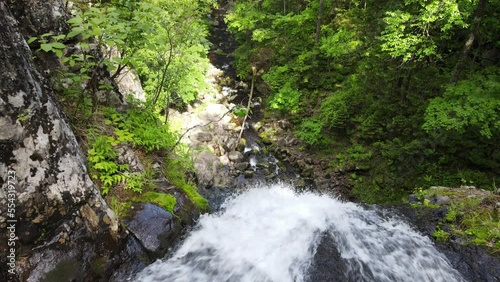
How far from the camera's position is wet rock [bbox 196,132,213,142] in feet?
39.0

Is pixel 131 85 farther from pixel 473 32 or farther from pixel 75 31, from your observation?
pixel 473 32

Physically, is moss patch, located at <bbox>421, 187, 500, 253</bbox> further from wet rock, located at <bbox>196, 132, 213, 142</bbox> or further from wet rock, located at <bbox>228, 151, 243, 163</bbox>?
wet rock, located at <bbox>196, 132, 213, 142</bbox>

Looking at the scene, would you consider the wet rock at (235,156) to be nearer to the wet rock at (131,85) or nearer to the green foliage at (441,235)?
the wet rock at (131,85)

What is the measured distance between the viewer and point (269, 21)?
1684 cm

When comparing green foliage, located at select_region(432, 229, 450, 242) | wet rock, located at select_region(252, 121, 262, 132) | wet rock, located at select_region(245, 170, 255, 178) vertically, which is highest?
wet rock, located at select_region(252, 121, 262, 132)

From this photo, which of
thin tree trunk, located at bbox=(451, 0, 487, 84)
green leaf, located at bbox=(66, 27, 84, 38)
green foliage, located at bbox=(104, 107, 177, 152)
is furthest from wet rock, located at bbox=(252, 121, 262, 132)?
green leaf, located at bbox=(66, 27, 84, 38)

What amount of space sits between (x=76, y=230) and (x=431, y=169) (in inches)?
374

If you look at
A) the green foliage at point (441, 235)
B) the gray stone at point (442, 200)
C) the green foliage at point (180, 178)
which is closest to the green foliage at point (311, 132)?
the gray stone at point (442, 200)

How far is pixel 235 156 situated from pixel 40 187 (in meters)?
8.57

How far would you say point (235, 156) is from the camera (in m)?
11.8

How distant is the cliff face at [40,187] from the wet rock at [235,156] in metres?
7.70

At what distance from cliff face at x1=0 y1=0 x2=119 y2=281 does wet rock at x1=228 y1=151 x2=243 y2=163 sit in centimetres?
770

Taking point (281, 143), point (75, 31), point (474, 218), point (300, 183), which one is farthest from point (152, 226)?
point (281, 143)

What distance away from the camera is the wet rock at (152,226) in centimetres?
436
